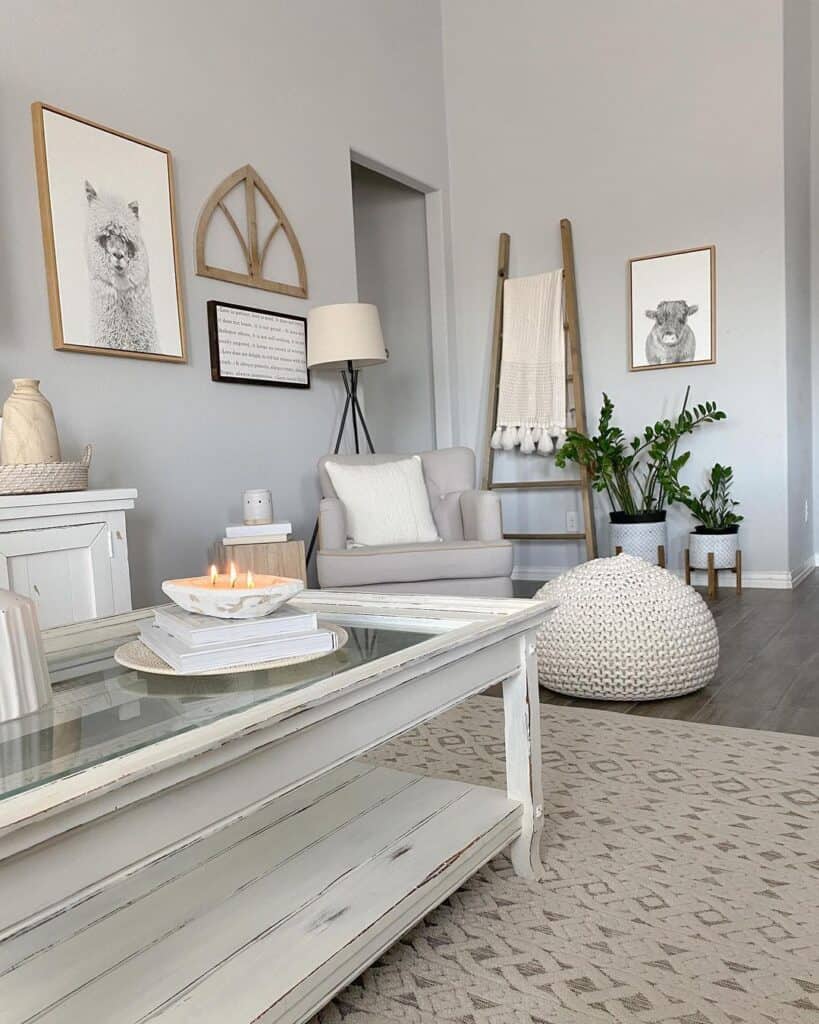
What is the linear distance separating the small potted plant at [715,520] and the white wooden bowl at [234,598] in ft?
11.0

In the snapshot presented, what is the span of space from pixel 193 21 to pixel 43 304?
1.40 metres

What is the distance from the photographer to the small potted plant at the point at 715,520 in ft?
13.3

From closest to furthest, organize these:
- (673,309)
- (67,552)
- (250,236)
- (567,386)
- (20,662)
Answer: (20,662)
(67,552)
(250,236)
(673,309)
(567,386)

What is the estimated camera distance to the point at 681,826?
5.10 ft

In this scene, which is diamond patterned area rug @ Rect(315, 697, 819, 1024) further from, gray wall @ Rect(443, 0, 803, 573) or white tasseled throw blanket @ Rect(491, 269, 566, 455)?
white tasseled throw blanket @ Rect(491, 269, 566, 455)

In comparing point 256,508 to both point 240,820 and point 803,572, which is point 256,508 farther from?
point 803,572

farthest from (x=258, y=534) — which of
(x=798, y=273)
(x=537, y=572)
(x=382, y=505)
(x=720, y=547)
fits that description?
(x=798, y=273)

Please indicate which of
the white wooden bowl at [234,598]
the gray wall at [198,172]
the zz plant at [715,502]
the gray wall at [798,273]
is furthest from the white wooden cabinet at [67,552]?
the gray wall at [798,273]

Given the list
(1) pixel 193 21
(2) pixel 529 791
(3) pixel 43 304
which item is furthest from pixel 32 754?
(1) pixel 193 21

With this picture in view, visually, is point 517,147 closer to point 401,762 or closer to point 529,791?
point 401,762

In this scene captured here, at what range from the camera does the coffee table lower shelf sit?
0.89 metres

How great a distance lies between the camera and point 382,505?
3340 millimetres

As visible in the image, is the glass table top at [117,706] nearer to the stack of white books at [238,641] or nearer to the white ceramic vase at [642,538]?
the stack of white books at [238,641]

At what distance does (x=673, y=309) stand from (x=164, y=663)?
384cm
